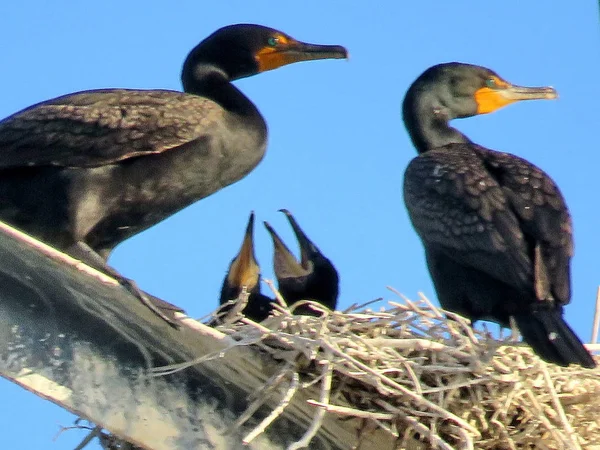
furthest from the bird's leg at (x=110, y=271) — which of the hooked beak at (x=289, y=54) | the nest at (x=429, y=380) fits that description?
the hooked beak at (x=289, y=54)

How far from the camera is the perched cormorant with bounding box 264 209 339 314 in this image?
5.23 m

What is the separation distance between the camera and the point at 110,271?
399 centimetres

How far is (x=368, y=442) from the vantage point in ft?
11.4

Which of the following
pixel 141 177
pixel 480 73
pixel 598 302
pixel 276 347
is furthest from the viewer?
pixel 480 73

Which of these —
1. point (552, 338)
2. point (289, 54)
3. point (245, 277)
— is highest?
point (289, 54)

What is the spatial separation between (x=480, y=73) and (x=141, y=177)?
7.14 feet

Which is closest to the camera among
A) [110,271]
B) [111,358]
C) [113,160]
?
[111,358]

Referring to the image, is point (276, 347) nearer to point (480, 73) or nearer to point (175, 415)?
point (175, 415)

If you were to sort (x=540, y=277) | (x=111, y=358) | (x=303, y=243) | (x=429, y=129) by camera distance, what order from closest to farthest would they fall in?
(x=111, y=358)
(x=540, y=277)
(x=303, y=243)
(x=429, y=129)

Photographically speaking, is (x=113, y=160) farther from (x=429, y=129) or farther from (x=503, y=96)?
(x=503, y=96)

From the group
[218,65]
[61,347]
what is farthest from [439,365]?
[218,65]

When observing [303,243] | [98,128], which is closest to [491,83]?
[303,243]

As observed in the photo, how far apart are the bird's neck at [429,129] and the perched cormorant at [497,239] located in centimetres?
33

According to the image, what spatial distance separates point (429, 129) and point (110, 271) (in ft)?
7.93
